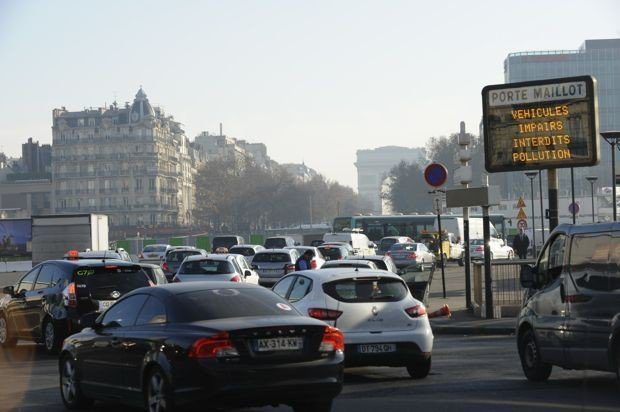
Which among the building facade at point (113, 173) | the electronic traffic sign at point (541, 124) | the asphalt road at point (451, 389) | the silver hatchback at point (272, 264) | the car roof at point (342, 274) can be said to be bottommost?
the asphalt road at point (451, 389)

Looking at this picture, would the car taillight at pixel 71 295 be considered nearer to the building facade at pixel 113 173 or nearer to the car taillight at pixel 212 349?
the car taillight at pixel 212 349

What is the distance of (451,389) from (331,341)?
3.19 m

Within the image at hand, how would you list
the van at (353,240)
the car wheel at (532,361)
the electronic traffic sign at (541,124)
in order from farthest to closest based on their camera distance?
the van at (353,240) < the electronic traffic sign at (541,124) < the car wheel at (532,361)

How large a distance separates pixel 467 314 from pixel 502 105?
594 centimetres

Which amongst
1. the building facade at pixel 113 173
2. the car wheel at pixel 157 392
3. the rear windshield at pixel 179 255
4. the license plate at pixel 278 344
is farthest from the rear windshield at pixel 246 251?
the building facade at pixel 113 173

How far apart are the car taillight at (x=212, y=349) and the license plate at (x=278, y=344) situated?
0.27 metres

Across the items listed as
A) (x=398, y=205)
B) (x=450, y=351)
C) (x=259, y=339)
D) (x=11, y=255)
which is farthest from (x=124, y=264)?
(x=398, y=205)

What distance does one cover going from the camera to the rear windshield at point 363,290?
15.4 meters

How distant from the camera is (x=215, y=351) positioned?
1055 cm

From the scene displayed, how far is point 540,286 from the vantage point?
1463 centimetres

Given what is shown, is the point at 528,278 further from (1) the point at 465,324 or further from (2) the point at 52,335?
(1) the point at 465,324

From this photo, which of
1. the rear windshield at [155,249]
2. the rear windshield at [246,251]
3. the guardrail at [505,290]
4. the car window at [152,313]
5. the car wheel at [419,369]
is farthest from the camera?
the rear windshield at [155,249]

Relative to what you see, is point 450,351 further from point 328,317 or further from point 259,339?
point 259,339

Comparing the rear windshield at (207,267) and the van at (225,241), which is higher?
the van at (225,241)
